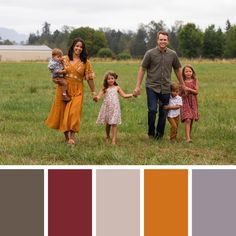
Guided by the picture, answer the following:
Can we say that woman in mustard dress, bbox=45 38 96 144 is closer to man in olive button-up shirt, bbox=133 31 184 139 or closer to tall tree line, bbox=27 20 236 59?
man in olive button-up shirt, bbox=133 31 184 139

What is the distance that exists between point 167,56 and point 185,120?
3.89 feet

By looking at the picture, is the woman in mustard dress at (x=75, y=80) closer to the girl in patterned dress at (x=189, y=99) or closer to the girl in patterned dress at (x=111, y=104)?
the girl in patterned dress at (x=111, y=104)

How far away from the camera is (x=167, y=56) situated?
9.82 m

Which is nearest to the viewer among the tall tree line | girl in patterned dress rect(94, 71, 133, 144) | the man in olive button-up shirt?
girl in patterned dress rect(94, 71, 133, 144)

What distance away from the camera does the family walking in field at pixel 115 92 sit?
30.3 ft

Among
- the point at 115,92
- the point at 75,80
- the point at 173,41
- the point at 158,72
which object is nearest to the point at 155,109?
the point at 158,72

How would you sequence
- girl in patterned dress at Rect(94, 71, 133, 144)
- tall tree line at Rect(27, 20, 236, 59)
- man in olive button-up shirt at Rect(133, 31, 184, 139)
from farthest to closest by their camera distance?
tall tree line at Rect(27, 20, 236, 59) < man in olive button-up shirt at Rect(133, 31, 184, 139) < girl in patterned dress at Rect(94, 71, 133, 144)

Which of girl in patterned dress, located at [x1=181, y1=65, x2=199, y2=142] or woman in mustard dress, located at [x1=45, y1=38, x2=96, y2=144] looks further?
girl in patterned dress, located at [x1=181, y1=65, x2=199, y2=142]

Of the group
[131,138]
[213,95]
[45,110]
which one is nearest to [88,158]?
[131,138]

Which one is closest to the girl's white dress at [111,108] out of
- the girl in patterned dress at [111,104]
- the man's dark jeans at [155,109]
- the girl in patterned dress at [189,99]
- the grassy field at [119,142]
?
the girl in patterned dress at [111,104]

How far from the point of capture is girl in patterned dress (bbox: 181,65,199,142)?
32.8 feet

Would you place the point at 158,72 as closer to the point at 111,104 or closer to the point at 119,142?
the point at 111,104

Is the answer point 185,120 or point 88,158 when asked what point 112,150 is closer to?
point 88,158

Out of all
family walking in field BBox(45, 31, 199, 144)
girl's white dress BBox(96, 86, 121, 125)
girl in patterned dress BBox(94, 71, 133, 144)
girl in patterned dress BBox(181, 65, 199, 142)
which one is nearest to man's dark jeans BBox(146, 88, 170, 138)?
family walking in field BBox(45, 31, 199, 144)
